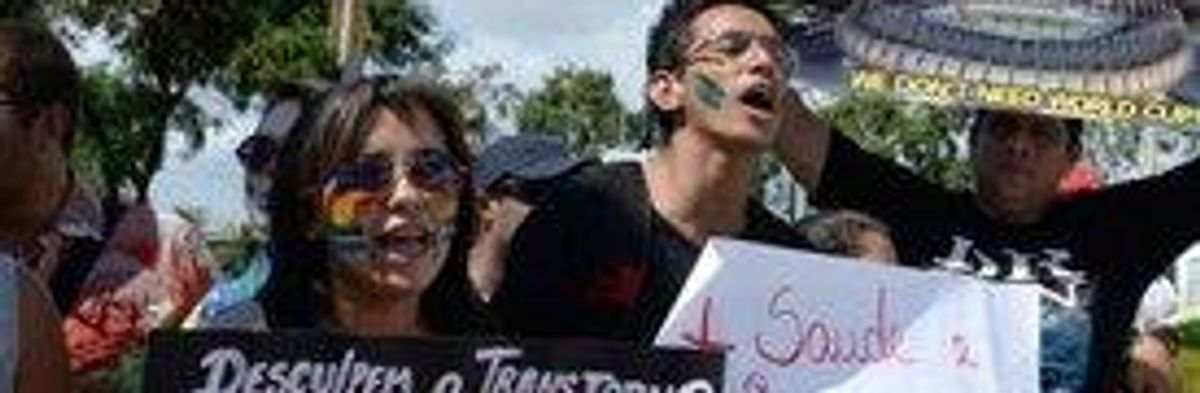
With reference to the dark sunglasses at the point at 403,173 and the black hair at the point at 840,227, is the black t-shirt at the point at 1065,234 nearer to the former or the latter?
the black hair at the point at 840,227

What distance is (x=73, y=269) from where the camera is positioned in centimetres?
435

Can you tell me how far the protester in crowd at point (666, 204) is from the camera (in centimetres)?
452

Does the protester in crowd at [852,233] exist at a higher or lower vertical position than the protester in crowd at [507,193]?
lower

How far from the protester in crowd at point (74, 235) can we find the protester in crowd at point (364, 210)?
0.31 metres

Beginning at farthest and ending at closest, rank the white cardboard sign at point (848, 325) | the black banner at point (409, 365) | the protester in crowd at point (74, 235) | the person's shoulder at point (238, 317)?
the white cardboard sign at point (848, 325) < the protester in crowd at point (74, 235) < the person's shoulder at point (238, 317) < the black banner at point (409, 365)

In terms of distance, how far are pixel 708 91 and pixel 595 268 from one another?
338 mm

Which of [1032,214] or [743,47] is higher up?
[743,47]

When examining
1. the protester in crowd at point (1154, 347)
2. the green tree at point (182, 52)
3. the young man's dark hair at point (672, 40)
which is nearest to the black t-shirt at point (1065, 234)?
the protester in crowd at point (1154, 347)

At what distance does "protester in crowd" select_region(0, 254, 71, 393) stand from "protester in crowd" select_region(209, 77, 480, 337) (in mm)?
337

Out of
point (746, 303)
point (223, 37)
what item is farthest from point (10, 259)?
point (223, 37)

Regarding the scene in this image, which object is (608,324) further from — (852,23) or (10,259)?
(852,23)

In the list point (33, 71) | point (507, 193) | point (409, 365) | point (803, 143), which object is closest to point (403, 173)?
point (409, 365)

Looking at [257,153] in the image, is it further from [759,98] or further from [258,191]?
[759,98]

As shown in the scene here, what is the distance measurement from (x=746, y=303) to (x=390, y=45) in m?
30.4
